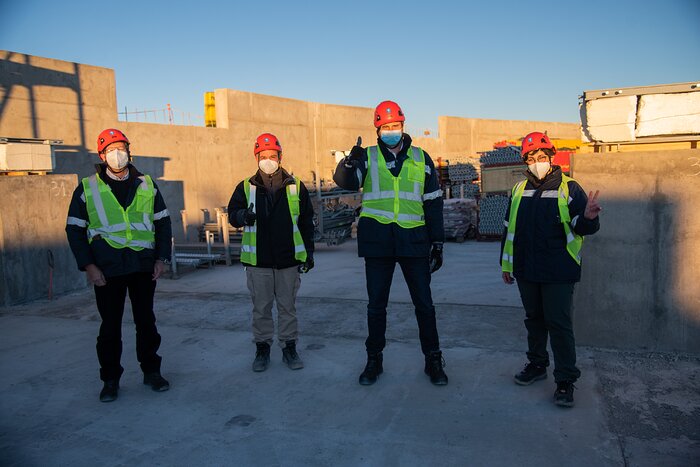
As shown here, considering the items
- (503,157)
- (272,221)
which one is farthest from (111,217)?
(503,157)

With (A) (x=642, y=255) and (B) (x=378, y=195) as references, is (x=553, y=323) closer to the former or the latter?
(A) (x=642, y=255)

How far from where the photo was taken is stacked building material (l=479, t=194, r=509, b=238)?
1348cm

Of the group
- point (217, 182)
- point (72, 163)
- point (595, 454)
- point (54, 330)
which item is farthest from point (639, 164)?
point (217, 182)

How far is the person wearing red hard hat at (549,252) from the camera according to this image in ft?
11.6

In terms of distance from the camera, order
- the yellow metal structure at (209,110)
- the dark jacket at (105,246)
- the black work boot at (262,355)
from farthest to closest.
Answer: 1. the yellow metal structure at (209,110)
2. the black work boot at (262,355)
3. the dark jacket at (105,246)

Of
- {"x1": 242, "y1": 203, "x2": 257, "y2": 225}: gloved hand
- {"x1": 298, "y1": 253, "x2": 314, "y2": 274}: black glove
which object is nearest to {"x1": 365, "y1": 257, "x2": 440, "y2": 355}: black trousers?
{"x1": 298, "y1": 253, "x2": 314, "y2": 274}: black glove

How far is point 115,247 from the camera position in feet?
12.8

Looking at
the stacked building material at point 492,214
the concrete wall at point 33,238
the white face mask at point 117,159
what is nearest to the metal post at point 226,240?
the concrete wall at point 33,238

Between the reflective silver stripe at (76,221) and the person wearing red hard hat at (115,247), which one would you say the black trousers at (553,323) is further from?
the reflective silver stripe at (76,221)

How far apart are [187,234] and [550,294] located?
1122 centimetres

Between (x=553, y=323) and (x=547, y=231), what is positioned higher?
(x=547, y=231)

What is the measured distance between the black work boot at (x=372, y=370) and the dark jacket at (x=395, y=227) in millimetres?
780

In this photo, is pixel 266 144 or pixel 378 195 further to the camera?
pixel 266 144

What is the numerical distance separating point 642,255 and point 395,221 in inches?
83.7
